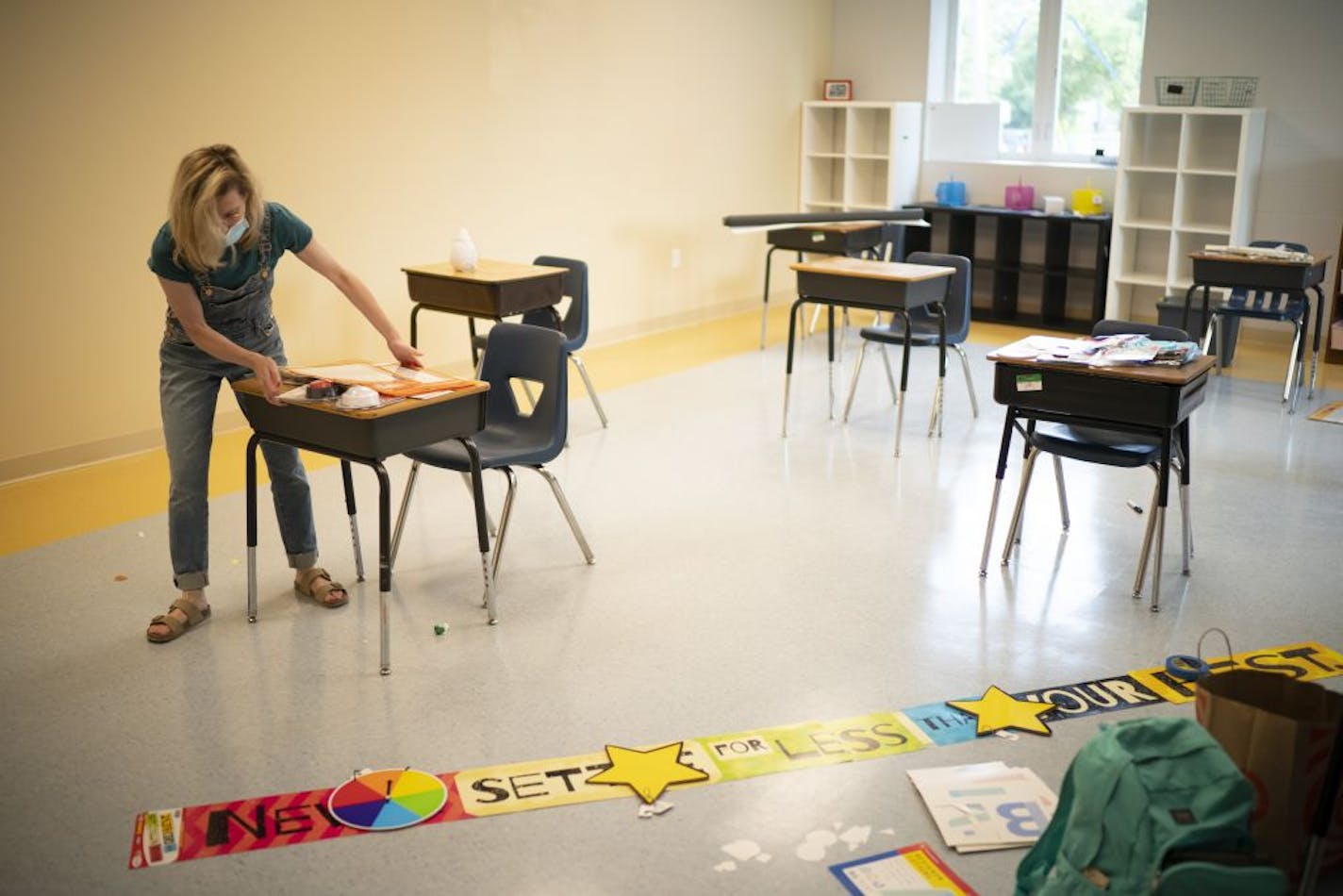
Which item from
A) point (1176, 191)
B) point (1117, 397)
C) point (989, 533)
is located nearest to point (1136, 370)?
point (1117, 397)

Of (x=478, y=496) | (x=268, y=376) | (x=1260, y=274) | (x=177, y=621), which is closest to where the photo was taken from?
(x=268, y=376)

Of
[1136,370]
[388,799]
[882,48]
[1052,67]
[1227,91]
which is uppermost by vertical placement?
[882,48]

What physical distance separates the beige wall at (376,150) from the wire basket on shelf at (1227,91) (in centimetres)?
290

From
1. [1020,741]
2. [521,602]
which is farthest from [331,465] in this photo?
[1020,741]

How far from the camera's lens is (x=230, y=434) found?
6.07 meters

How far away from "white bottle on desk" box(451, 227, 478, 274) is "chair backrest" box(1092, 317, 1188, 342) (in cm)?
281

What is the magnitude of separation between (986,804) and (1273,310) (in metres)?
4.48

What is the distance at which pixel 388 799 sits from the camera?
115 inches

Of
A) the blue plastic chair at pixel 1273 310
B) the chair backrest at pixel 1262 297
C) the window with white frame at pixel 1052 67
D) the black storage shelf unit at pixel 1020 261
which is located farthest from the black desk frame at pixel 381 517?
the window with white frame at pixel 1052 67

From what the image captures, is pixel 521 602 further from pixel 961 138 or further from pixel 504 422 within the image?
pixel 961 138

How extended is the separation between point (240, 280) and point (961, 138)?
6.70 meters

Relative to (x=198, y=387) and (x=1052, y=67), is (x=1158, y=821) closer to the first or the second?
(x=198, y=387)

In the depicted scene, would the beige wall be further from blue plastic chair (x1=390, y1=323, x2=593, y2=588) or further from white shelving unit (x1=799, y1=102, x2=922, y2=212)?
blue plastic chair (x1=390, y1=323, x2=593, y2=588)

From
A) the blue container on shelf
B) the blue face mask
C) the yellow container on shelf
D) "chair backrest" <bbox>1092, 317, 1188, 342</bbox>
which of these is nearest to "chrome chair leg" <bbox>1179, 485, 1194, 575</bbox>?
"chair backrest" <bbox>1092, 317, 1188, 342</bbox>
